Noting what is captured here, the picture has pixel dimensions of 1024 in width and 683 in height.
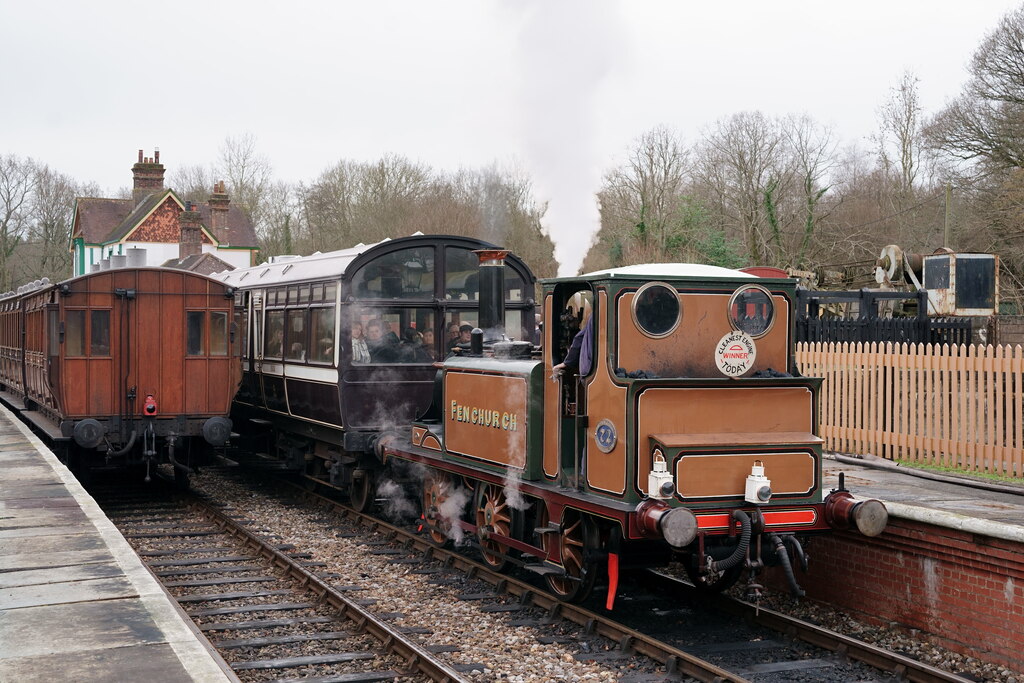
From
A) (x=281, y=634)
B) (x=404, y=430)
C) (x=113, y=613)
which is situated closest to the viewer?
(x=113, y=613)

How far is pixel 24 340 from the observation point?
16125 mm

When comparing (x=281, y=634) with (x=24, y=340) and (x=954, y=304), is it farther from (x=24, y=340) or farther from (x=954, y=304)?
(x=954, y=304)

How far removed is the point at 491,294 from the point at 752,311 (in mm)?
3334

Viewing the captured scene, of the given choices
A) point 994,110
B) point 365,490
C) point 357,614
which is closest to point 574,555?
point 357,614

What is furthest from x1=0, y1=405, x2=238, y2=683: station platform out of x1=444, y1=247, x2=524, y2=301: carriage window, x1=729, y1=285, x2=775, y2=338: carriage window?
x1=444, y1=247, x2=524, y2=301: carriage window

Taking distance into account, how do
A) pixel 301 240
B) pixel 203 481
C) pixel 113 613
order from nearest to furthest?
pixel 113 613 < pixel 203 481 < pixel 301 240

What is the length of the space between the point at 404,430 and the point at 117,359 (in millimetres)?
3951

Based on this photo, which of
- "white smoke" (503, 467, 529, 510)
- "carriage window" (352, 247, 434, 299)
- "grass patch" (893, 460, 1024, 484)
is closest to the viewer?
"white smoke" (503, 467, 529, 510)

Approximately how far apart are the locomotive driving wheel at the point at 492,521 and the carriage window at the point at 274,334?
5.50 meters

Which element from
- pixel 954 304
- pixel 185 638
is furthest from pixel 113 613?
pixel 954 304

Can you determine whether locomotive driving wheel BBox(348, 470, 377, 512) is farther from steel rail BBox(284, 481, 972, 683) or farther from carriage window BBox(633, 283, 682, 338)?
carriage window BBox(633, 283, 682, 338)

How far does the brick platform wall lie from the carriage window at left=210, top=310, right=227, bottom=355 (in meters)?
8.16

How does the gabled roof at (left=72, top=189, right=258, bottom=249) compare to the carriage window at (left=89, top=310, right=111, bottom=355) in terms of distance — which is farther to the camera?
the gabled roof at (left=72, top=189, right=258, bottom=249)

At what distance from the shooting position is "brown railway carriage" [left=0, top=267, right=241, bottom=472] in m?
12.5
